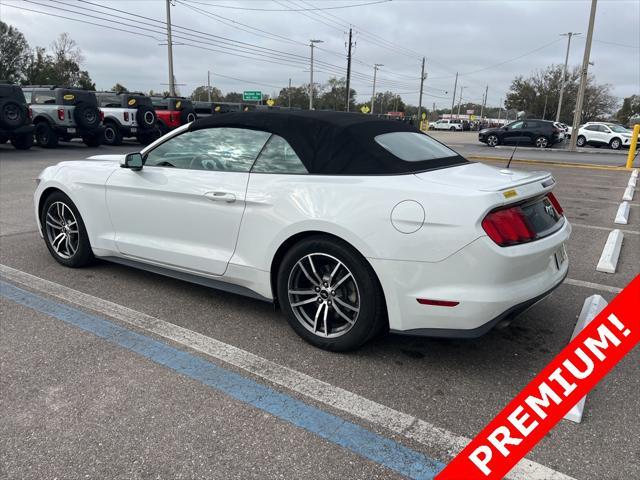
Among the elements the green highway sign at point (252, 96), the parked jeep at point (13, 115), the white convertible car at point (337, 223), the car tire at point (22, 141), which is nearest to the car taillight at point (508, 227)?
the white convertible car at point (337, 223)

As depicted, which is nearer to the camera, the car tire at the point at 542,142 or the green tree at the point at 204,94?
the car tire at the point at 542,142

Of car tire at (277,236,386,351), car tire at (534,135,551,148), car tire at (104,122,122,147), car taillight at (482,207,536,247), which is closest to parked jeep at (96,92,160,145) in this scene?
car tire at (104,122,122,147)

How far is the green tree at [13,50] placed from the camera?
2685 inches

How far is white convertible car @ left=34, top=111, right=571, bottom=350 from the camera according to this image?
272cm

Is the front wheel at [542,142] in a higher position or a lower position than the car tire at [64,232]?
lower

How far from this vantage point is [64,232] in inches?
184

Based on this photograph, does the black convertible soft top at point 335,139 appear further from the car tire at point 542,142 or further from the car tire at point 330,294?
the car tire at point 542,142

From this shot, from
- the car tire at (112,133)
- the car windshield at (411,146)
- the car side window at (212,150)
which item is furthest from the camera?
the car tire at (112,133)

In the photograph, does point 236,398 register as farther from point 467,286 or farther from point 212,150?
point 212,150

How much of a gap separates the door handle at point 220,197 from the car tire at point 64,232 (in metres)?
1.65

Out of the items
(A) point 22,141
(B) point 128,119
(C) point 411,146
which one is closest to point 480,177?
(C) point 411,146

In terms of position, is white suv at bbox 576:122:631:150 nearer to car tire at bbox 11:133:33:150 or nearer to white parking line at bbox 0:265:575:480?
car tire at bbox 11:133:33:150

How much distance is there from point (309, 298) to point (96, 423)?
140 cm

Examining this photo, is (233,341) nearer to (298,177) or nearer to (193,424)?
(193,424)
